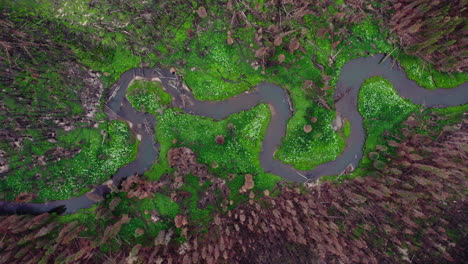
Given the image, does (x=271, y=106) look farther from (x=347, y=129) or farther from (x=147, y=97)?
(x=147, y=97)

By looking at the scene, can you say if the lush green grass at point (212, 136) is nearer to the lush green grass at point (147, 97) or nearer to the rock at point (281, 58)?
the lush green grass at point (147, 97)

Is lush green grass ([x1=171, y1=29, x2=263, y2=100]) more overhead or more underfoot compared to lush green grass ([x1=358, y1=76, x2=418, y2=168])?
more underfoot

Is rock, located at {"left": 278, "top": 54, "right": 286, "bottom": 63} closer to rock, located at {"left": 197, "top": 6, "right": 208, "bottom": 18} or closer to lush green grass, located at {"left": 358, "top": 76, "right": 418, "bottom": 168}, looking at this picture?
rock, located at {"left": 197, "top": 6, "right": 208, "bottom": 18}

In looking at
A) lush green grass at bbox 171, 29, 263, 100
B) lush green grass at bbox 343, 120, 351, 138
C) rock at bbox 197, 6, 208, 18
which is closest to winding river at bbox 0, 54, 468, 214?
lush green grass at bbox 343, 120, 351, 138

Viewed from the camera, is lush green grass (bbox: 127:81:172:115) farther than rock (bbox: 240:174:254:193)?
Yes

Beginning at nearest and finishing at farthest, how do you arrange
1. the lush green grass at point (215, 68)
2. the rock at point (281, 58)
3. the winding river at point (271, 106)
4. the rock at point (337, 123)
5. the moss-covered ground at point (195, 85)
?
the rock at point (281, 58) < the moss-covered ground at point (195, 85) < the lush green grass at point (215, 68) < the winding river at point (271, 106) < the rock at point (337, 123)

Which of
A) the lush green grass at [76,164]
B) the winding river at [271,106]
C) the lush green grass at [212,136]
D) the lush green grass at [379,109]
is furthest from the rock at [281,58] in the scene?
the lush green grass at [76,164]
